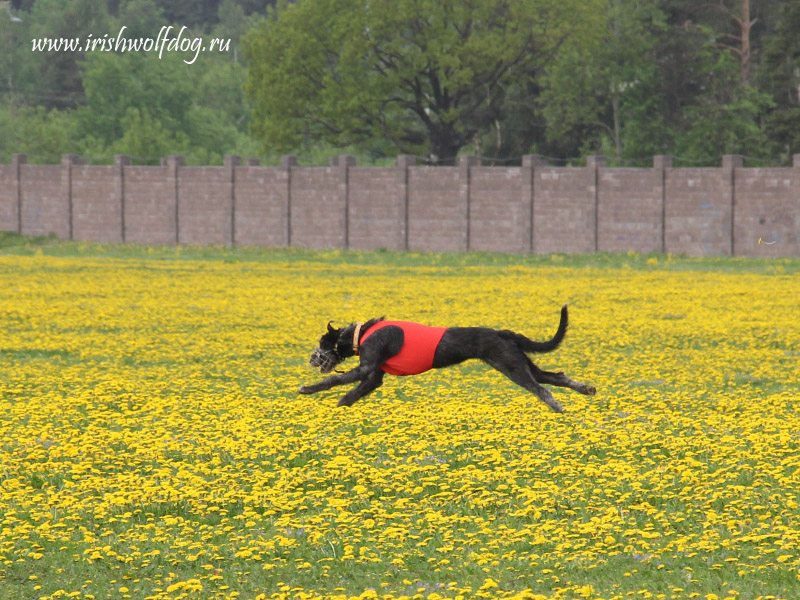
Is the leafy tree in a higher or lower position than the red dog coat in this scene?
higher

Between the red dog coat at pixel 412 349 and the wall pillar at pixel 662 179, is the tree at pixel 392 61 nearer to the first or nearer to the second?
the wall pillar at pixel 662 179

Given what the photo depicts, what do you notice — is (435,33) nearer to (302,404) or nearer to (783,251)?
(783,251)

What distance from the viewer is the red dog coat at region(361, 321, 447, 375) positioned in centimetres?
1189

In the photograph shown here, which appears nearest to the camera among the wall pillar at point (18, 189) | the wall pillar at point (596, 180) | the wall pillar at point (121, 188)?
the wall pillar at point (596, 180)

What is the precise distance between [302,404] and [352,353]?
1249mm

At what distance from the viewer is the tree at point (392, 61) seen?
214ft

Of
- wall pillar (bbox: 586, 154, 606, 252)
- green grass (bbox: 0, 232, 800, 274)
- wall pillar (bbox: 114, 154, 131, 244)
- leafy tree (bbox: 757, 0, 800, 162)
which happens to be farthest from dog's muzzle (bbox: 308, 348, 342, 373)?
wall pillar (bbox: 114, 154, 131, 244)

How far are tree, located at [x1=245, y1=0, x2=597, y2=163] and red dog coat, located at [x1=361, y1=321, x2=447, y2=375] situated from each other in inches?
2064

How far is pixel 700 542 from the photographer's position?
7680 mm

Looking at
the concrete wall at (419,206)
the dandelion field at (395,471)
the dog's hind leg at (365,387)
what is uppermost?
the concrete wall at (419,206)

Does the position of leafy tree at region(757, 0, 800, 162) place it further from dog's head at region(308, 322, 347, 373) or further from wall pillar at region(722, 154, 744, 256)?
dog's head at region(308, 322, 347, 373)

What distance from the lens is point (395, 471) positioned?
988 centimetres

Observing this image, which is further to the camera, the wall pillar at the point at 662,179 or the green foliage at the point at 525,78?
the green foliage at the point at 525,78

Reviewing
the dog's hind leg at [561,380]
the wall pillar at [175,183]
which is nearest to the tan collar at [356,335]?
the dog's hind leg at [561,380]
